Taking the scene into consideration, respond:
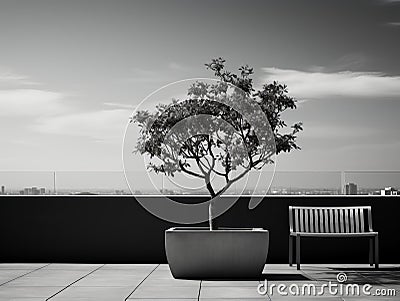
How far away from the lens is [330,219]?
963 cm

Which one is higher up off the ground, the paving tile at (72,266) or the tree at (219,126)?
the tree at (219,126)

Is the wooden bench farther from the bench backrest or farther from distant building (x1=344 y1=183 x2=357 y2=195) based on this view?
distant building (x1=344 y1=183 x2=357 y2=195)

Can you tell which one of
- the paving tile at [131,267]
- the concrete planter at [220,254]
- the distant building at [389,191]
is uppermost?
the distant building at [389,191]

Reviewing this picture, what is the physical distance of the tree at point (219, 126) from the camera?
8.48 metres

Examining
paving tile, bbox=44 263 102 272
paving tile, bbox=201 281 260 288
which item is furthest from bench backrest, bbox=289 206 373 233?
paving tile, bbox=44 263 102 272

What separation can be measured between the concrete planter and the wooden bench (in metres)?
0.95

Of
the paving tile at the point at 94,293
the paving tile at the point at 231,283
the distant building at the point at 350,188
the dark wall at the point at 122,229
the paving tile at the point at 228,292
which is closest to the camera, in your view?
the paving tile at the point at 94,293

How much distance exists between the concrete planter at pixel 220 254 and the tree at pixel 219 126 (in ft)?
1.25

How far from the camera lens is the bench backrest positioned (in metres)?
9.48

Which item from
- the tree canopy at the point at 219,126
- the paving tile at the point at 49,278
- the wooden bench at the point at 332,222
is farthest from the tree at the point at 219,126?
the paving tile at the point at 49,278

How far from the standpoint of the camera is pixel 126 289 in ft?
24.3

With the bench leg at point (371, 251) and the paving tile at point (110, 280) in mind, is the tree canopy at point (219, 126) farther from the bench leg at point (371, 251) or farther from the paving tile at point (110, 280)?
the bench leg at point (371, 251)

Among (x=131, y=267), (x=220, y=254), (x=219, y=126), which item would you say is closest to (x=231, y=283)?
(x=220, y=254)

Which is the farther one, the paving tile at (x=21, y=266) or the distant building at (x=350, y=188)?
the distant building at (x=350, y=188)
